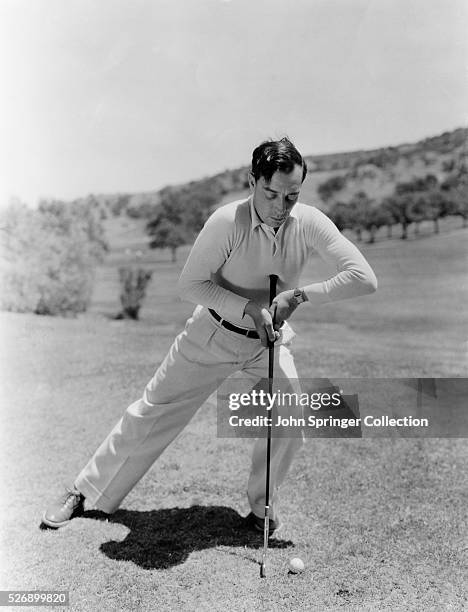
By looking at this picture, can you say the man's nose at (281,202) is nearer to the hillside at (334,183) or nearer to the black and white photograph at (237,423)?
the black and white photograph at (237,423)

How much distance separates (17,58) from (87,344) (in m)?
4.58

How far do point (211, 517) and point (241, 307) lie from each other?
129 cm

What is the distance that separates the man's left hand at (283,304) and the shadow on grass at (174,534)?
1126mm

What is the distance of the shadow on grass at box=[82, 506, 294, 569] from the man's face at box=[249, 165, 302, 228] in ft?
5.03

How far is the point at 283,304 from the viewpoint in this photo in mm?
2922

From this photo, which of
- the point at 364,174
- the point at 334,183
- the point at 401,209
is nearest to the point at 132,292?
the point at 334,183

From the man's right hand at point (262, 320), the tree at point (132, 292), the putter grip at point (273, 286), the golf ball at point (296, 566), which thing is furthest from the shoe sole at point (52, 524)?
the tree at point (132, 292)

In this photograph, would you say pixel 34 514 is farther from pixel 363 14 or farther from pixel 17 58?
pixel 363 14

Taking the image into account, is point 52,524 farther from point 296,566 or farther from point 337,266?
point 337,266

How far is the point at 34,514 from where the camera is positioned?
3.60 metres

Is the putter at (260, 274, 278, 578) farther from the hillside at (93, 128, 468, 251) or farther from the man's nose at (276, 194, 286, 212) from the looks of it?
the hillside at (93, 128, 468, 251)

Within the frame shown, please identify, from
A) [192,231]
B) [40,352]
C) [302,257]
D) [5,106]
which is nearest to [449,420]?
[302,257]

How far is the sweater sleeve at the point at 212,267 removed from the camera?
291cm

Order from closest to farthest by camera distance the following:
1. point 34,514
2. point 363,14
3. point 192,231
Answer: point 34,514 → point 363,14 → point 192,231
